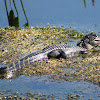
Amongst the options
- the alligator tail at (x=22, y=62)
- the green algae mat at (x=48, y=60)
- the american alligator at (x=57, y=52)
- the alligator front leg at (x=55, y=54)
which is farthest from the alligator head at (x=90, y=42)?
the alligator tail at (x=22, y=62)

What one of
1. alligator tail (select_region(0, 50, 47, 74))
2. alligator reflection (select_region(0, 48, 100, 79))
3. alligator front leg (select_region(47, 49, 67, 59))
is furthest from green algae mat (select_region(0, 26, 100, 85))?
alligator front leg (select_region(47, 49, 67, 59))

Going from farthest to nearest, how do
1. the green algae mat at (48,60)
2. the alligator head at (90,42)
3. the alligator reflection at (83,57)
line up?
the alligator head at (90,42)
the alligator reflection at (83,57)
the green algae mat at (48,60)

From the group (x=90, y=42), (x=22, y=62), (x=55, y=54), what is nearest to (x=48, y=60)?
(x=55, y=54)

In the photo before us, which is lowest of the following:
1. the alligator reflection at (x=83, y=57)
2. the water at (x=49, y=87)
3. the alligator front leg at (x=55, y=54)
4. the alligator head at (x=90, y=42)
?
the water at (x=49, y=87)

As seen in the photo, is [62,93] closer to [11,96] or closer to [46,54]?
[11,96]

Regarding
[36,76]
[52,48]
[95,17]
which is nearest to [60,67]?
[36,76]

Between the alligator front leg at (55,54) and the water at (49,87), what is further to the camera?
the alligator front leg at (55,54)

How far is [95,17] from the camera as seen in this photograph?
480 inches

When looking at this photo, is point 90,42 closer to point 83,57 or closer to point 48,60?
point 83,57

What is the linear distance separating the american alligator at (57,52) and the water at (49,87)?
0.82 meters

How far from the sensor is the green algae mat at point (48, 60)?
20.5 ft

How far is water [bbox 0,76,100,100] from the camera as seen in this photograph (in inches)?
203

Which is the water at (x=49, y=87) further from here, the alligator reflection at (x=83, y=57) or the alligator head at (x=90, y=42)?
the alligator head at (x=90, y=42)

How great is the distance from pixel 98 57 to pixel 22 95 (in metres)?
3.08
